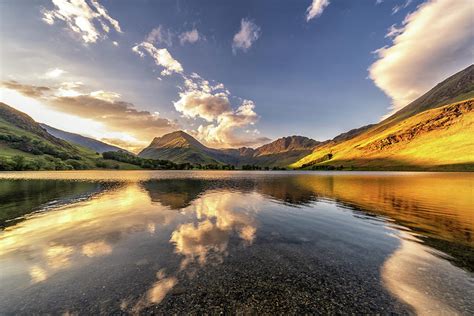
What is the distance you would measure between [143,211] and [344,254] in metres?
30.6

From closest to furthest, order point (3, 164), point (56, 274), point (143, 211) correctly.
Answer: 1. point (56, 274)
2. point (143, 211)
3. point (3, 164)

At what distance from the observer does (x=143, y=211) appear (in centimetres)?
3612

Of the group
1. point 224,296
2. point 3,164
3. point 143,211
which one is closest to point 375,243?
point 224,296

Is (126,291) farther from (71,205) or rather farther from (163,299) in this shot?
(71,205)

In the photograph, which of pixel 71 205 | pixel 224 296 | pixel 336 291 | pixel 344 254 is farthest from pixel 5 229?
pixel 344 254

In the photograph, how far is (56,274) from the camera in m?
14.8

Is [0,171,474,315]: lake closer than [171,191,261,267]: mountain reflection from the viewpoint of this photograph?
Yes

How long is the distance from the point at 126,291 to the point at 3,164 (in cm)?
26135

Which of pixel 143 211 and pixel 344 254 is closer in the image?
pixel 344 254

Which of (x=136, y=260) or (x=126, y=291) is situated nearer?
(x=126, y=291)

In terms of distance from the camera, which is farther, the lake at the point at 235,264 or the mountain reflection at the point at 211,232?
the mountain reflection at the point at 211,232

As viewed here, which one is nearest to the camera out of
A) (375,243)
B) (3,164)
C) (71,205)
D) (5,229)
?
(375,243)

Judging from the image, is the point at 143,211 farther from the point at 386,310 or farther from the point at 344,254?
the point at 386,310

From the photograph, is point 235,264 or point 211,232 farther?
point 211,232
